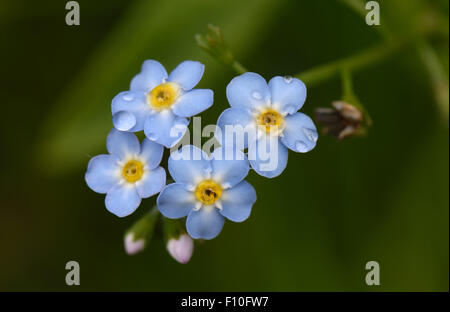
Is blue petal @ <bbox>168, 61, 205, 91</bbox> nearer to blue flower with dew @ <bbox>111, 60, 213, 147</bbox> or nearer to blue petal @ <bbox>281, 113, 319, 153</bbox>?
blue flower with dew @ <bbox>111, 60, 213, 147</bbox>

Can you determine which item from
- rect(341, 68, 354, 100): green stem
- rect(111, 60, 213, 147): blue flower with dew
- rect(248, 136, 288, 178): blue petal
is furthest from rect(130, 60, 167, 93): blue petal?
rect(341, 68, 354, 100): green stem

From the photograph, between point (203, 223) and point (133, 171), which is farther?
point (133, 171)

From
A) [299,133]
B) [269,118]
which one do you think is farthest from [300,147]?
[269,118]

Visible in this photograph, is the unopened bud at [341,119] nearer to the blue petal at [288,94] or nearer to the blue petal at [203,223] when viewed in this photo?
the blue petal at [288,94]

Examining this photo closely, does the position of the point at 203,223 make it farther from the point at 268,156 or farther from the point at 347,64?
the point at 347,64

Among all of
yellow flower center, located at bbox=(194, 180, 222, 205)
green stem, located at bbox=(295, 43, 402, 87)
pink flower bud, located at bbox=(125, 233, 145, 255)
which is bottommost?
pink flower bud, located at bbox=(125, 233, 145, 255)
